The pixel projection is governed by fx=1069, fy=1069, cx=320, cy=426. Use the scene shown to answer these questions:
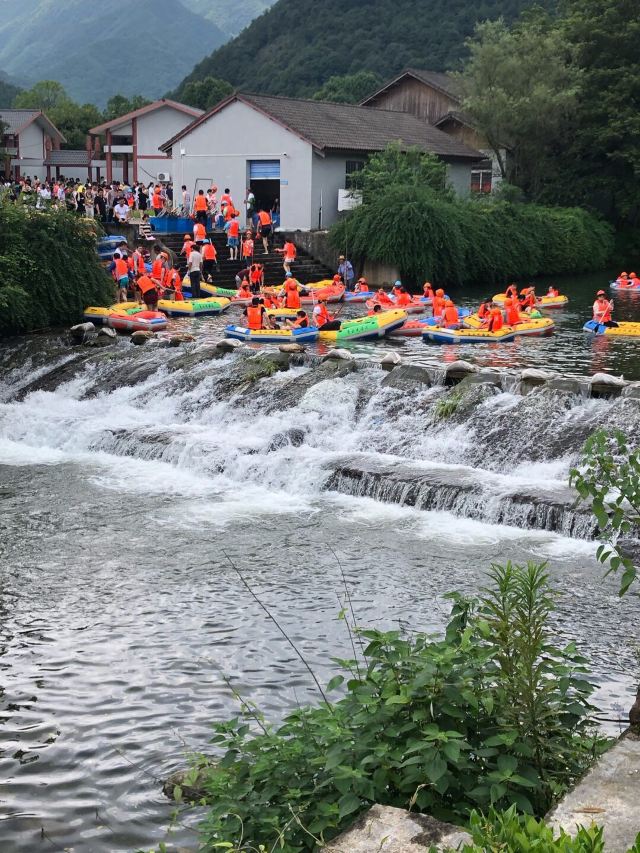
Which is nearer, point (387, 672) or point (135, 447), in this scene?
point (387, 672)

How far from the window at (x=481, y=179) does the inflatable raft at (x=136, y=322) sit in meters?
25.7

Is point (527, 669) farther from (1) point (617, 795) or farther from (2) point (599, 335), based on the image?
(2) point (599, 335)

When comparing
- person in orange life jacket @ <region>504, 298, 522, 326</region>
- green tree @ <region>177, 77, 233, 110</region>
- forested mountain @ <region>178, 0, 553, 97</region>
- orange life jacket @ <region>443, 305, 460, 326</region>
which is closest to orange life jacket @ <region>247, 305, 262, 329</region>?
orange life jacket @ <region>443, 305, 460, 326</region>

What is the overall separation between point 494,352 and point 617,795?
18.9 meters

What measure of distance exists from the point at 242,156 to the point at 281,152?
1619mm

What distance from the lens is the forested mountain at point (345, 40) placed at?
3243 inches

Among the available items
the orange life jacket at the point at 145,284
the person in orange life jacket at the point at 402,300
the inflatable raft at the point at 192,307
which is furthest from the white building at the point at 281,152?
the orange life jacket at the point at 145,284

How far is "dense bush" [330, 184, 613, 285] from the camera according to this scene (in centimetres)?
3450

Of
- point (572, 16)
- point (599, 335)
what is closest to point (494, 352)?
point (599, 335)

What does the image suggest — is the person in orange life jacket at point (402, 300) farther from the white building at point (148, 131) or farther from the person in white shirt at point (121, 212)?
the white building at point (148, 131)

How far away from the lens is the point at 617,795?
5129 mm

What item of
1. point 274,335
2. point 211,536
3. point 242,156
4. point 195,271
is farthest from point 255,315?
point 242,156

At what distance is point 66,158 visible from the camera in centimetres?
6669

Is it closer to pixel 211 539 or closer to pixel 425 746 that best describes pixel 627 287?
pixel 211 539
